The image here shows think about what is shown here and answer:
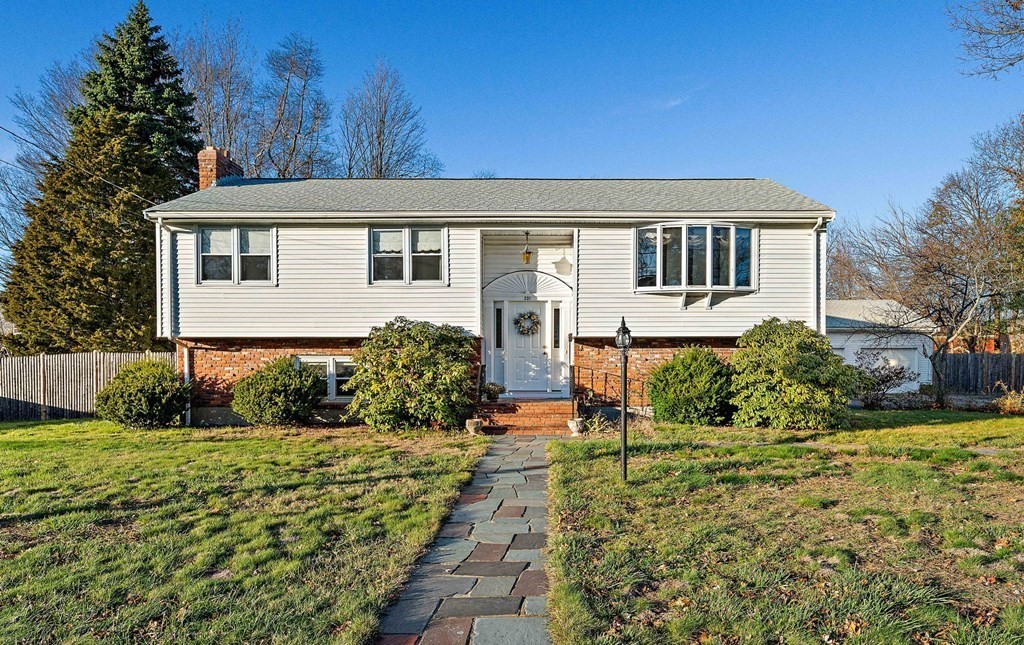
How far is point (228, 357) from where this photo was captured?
1235 cm

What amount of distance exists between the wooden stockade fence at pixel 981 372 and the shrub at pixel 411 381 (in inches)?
686

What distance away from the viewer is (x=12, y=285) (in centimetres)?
1692

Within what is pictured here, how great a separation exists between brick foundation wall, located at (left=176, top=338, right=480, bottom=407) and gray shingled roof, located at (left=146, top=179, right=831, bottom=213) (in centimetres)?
277

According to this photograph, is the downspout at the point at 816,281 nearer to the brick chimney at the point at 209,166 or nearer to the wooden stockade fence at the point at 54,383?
the brick chimney at the point at 209,166

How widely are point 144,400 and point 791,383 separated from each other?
41.3ft

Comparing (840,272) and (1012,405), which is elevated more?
(840,272)

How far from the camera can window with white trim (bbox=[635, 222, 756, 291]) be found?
1178 cm

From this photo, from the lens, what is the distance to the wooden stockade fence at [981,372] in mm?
19047

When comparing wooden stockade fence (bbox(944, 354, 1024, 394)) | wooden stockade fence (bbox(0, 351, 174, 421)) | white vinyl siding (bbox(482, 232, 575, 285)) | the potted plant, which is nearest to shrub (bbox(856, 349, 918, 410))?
wooden stockade fence (bbox(944, 354, 1024, 394))

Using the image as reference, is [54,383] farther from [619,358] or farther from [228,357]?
[619,358]

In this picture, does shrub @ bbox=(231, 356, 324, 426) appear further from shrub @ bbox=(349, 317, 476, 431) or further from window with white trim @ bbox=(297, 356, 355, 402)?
shrub @ bbox=(349, 317, 476, 431)

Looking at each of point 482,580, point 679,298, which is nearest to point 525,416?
point 679,298

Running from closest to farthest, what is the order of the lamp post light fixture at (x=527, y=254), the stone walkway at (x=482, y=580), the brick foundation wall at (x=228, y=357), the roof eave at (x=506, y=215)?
the stone walkway at (x=482, y=580) < the roof eave at (x=506, y=215) < the brick foundation wall at (x=228, y=357) < the lamp post light fixture at (x=527, y=254)

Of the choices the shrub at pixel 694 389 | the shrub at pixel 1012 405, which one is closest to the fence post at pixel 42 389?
the shrub at pixel 694 389
